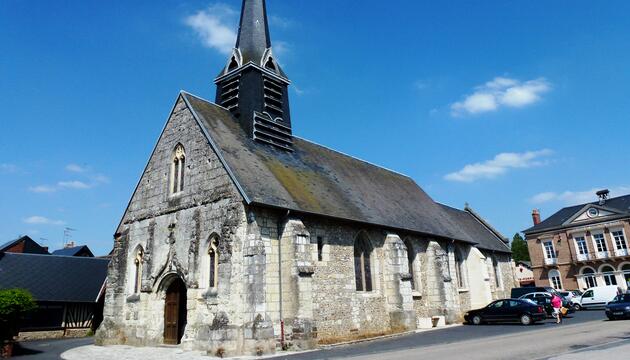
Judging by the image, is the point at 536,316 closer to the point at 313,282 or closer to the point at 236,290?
the point at 313,282

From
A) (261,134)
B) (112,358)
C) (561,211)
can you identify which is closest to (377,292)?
(261,134)

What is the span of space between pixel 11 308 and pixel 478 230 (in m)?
32.1

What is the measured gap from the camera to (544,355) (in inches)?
406

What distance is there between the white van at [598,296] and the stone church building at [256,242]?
11069 mm

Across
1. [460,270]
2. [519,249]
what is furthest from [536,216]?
[519,249]

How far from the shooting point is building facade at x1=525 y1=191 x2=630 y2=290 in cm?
3891

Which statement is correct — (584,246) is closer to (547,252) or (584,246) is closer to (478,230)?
(547,252)

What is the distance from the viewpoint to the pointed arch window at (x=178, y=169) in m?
18.2

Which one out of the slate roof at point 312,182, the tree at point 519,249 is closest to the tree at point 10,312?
the slate roof at point 312,182

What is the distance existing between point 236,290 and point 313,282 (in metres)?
3.28

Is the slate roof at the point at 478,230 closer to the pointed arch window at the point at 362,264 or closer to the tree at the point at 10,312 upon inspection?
the pointed arch window at the point at 362,264

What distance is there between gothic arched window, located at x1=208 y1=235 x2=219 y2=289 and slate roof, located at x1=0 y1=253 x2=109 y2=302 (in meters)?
15.4

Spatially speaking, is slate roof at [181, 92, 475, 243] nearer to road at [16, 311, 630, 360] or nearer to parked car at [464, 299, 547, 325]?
parked car at [464, 299, 547, 325]

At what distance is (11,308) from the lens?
16.4 meters
